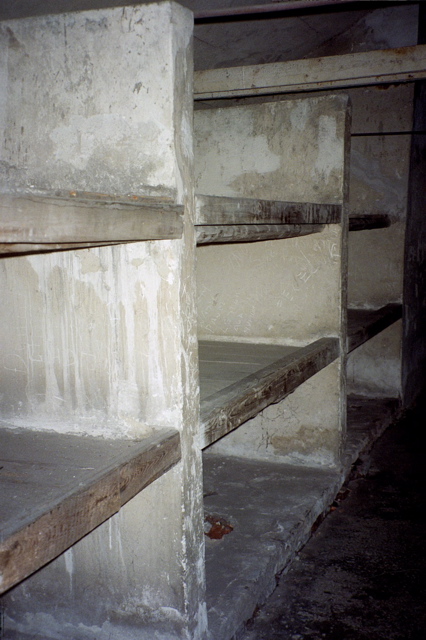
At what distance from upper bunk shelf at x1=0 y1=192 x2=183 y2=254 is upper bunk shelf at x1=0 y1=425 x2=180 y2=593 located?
24.9 inches

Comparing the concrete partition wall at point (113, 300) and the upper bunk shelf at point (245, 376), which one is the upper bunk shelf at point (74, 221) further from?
the upper bunk shelf at point (245, 376)

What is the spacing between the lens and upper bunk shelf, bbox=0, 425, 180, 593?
1.38 m

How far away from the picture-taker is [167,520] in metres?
2.05

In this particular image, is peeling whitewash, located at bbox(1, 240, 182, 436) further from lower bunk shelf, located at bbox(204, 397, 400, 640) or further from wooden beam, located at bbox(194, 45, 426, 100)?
wooden beam, located at bbox(194, 45, 426, 100)

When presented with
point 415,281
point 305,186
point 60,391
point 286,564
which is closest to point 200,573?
point 60,391

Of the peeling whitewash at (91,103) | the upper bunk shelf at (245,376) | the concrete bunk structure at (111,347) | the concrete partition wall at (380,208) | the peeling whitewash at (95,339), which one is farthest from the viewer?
the concrete partition wall at (380,208)

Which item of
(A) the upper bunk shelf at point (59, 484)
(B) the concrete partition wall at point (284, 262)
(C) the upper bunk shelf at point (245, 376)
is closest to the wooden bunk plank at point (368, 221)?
(B) the concrete partition wall at point (284, 262)

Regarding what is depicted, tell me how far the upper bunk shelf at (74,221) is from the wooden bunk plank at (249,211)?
19cm

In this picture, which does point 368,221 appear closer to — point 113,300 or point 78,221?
point 113,300

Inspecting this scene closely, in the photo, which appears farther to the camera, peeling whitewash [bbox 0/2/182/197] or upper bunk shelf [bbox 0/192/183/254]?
peeling whitewash [bbox 0/2/182/197]

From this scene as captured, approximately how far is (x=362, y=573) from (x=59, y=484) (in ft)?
6.44

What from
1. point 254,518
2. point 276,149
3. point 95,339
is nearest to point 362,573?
point 254,518

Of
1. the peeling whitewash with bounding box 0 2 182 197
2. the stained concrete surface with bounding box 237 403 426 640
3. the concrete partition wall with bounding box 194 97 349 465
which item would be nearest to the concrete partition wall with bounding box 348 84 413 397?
the stained concrete surface with bounding box 237 403 426 640

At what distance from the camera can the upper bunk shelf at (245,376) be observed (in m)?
2.32
